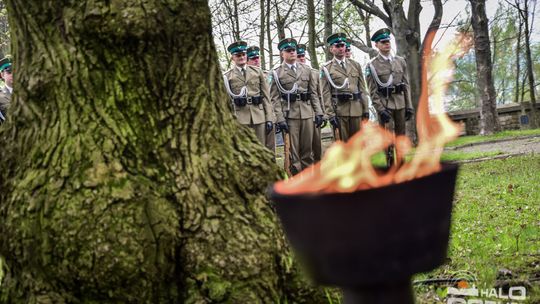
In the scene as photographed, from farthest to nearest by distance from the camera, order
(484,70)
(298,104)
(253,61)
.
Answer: (484,70)
(253,61)
(298,104)

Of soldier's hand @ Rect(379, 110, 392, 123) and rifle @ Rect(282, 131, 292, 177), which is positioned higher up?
soldier's hand @ Rect(379, 110, 392, 123)

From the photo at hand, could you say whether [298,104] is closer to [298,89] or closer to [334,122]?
[298,89]

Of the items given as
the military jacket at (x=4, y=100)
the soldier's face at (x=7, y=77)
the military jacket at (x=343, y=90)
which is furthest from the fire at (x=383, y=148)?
the soldier's face at (x=7, y=77)

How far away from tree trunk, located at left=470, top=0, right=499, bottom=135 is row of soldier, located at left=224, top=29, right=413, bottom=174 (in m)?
8.36

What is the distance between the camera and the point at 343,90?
318 inches

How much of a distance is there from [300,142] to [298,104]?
24.6 inches

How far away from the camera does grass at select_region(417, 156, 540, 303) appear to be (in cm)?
265

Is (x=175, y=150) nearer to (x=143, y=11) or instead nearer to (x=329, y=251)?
(x=143, y=11)

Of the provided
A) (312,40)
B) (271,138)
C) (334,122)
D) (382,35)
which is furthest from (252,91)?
(312,40)

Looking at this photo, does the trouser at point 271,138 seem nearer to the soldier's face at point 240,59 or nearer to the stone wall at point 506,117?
the soldier's face at point 240,59

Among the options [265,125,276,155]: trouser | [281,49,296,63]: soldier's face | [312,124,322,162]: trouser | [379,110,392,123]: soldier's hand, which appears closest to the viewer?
[379,110,392,123]: soldier's hand

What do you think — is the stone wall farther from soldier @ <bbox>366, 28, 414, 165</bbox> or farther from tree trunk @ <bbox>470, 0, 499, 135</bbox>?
soldier @ <bbox>366, 28, 414, 165</bbox>

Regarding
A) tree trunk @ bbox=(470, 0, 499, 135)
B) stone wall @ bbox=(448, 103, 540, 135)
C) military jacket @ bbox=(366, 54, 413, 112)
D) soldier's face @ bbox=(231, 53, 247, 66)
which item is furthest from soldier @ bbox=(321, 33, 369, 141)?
stone wall @ bbox=(448, 103, 540, 135)

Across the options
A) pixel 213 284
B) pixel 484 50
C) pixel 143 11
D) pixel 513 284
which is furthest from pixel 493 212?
pixel 484 50
